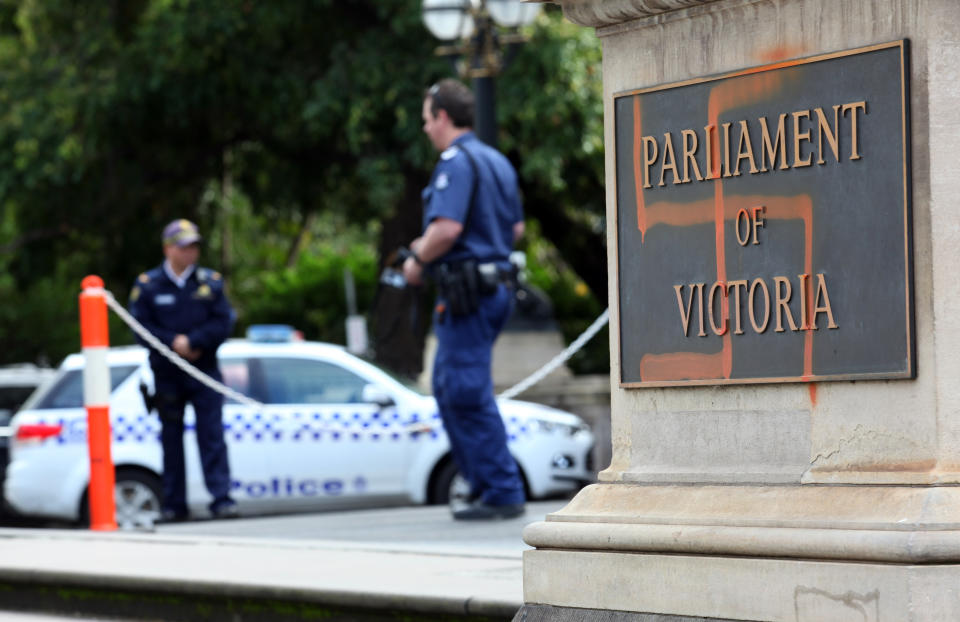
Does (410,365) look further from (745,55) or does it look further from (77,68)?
(745,55)

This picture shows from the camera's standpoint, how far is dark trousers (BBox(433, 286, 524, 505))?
281 inches

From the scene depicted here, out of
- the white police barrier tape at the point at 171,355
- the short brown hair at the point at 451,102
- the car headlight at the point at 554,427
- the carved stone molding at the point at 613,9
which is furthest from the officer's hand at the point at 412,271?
the car headlight at the point at 554,427

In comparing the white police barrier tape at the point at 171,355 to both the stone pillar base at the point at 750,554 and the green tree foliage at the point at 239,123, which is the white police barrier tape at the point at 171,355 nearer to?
the stone pillar base at the point at 750,554

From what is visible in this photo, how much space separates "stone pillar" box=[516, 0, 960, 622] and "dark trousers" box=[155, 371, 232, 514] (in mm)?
5838

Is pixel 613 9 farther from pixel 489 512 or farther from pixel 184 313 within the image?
pixel 184 313

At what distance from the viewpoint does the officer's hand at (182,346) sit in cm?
962

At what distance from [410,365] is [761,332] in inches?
601

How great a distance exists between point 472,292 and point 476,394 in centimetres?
43

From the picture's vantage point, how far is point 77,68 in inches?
745

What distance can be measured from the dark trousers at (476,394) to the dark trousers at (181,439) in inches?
104

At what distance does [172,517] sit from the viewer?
954 cm

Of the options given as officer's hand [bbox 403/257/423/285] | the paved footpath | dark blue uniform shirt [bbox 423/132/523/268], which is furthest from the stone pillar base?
officer's hand [bbox 403/257/423/285]

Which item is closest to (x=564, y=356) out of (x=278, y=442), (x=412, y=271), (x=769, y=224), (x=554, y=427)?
(x=412, y=271)

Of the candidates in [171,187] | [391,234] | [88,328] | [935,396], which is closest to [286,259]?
[171,187]
